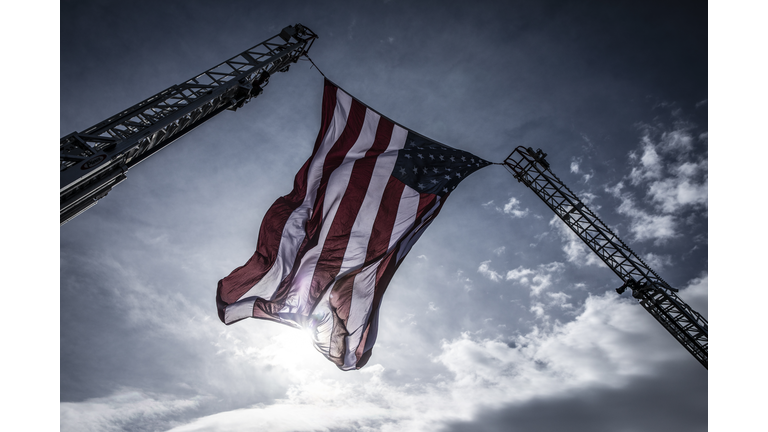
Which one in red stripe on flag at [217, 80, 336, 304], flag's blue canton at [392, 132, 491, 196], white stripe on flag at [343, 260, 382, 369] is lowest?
white stripe on flag at [343, 260, 382, 369]

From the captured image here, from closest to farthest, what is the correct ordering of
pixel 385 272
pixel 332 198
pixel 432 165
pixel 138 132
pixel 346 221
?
pixel 138 132 < pixel 385 272 < pixel 346 221 < pixel 332 198 < pixel 432 165

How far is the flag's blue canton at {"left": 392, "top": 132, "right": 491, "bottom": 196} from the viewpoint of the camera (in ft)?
30.3

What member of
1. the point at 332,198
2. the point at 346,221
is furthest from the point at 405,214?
the point at 332,198

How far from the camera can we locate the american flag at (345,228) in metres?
8.38

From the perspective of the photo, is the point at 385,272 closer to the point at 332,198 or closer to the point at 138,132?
the point at 332,198

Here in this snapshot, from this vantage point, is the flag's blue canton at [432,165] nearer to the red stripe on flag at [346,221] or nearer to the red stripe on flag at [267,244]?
the red stripe on flag at [346,221]

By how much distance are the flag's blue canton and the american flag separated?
0.03 m

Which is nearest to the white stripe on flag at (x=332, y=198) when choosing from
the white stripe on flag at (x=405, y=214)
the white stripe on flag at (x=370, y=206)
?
the white stripe on flag at (x=370, y=206)

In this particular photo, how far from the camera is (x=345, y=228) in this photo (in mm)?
8797

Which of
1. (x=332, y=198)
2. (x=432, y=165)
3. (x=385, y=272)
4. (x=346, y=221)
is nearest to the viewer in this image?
(x=385, y=272)

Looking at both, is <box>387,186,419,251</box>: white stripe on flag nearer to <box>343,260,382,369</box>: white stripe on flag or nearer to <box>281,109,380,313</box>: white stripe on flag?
<box>343,260,382,369</box>: white stripe on flag

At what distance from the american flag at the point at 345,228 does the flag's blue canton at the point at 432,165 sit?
0.03 m

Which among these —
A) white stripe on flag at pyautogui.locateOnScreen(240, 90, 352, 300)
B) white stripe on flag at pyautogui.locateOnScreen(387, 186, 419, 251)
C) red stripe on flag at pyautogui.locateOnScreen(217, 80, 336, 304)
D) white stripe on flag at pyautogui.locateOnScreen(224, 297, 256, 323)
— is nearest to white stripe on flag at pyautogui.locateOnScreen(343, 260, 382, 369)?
white stripe on flag at pyautogui.locateOnScreen(387, 186, 419, 251)

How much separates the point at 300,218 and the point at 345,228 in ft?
4.16
